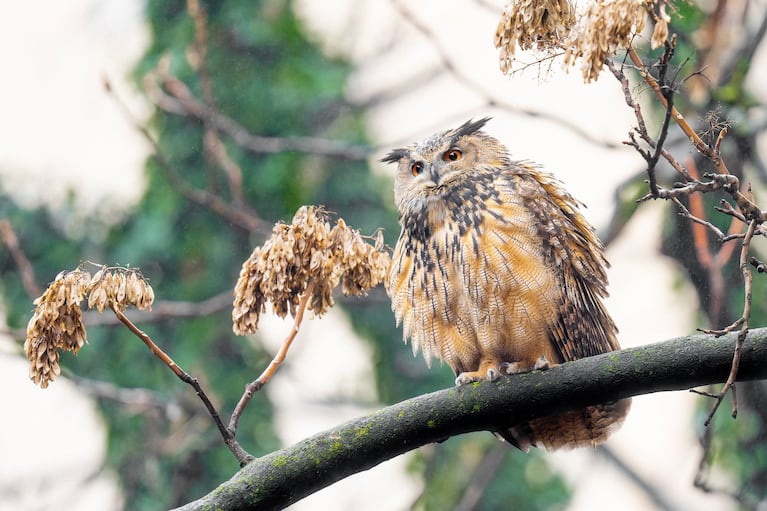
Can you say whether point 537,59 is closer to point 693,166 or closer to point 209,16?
point 693,166

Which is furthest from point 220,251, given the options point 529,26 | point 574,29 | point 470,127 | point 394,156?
point 574,29

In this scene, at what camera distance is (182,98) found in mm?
4676

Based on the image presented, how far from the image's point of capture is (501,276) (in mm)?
2453

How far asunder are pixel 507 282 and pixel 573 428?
521 millimetres

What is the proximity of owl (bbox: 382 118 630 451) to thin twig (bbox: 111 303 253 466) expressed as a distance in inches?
27.3

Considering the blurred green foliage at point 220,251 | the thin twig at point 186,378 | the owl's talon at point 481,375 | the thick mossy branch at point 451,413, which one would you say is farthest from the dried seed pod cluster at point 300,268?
the blurred green foliage at point 220,251

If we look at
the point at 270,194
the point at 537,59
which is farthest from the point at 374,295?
the point at 537,59

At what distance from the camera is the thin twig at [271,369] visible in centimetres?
184

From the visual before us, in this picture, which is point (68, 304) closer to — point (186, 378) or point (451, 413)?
point (186, 378)

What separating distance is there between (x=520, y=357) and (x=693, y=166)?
1.50 meters

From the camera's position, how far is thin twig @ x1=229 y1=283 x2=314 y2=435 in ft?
6.05

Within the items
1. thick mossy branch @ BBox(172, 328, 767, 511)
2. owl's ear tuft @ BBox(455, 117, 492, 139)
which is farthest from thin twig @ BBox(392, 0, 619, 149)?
thick mossy branch @ BBox(172, 328, 767, 511)

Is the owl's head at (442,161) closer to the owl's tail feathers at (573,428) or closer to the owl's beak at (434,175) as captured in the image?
the owl's beak at (434,175)

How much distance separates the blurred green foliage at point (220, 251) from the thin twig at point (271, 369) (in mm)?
3425
